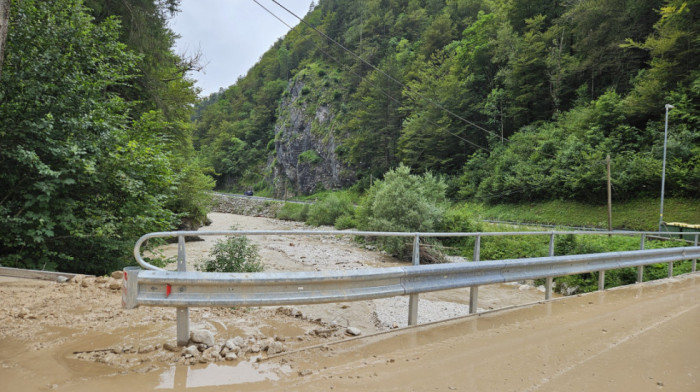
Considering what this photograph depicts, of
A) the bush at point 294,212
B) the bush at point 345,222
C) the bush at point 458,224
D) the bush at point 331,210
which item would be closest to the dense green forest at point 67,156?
the bush at point 458,224

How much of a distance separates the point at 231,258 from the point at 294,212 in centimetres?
3559

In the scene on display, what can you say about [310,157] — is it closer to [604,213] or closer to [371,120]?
[371,120]

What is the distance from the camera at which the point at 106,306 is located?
14.4 feet

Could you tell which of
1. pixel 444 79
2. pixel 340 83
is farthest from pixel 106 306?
pixel 340 83

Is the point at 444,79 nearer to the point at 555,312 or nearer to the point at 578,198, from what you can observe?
the point at 578,198

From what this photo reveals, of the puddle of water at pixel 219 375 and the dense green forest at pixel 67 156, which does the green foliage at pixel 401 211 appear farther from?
the puddle of water at pixel 219 375

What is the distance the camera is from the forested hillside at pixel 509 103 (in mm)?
25156

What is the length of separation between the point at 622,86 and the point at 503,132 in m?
11.1

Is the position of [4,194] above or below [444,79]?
below

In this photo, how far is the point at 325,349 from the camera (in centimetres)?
336

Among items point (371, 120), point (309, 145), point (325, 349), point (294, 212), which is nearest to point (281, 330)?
point (325, 349)

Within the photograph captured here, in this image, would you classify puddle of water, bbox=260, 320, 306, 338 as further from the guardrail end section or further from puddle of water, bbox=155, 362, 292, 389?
the guardrail end section

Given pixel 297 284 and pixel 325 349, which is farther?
pixel 325 349

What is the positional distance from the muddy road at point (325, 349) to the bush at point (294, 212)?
116 ft
